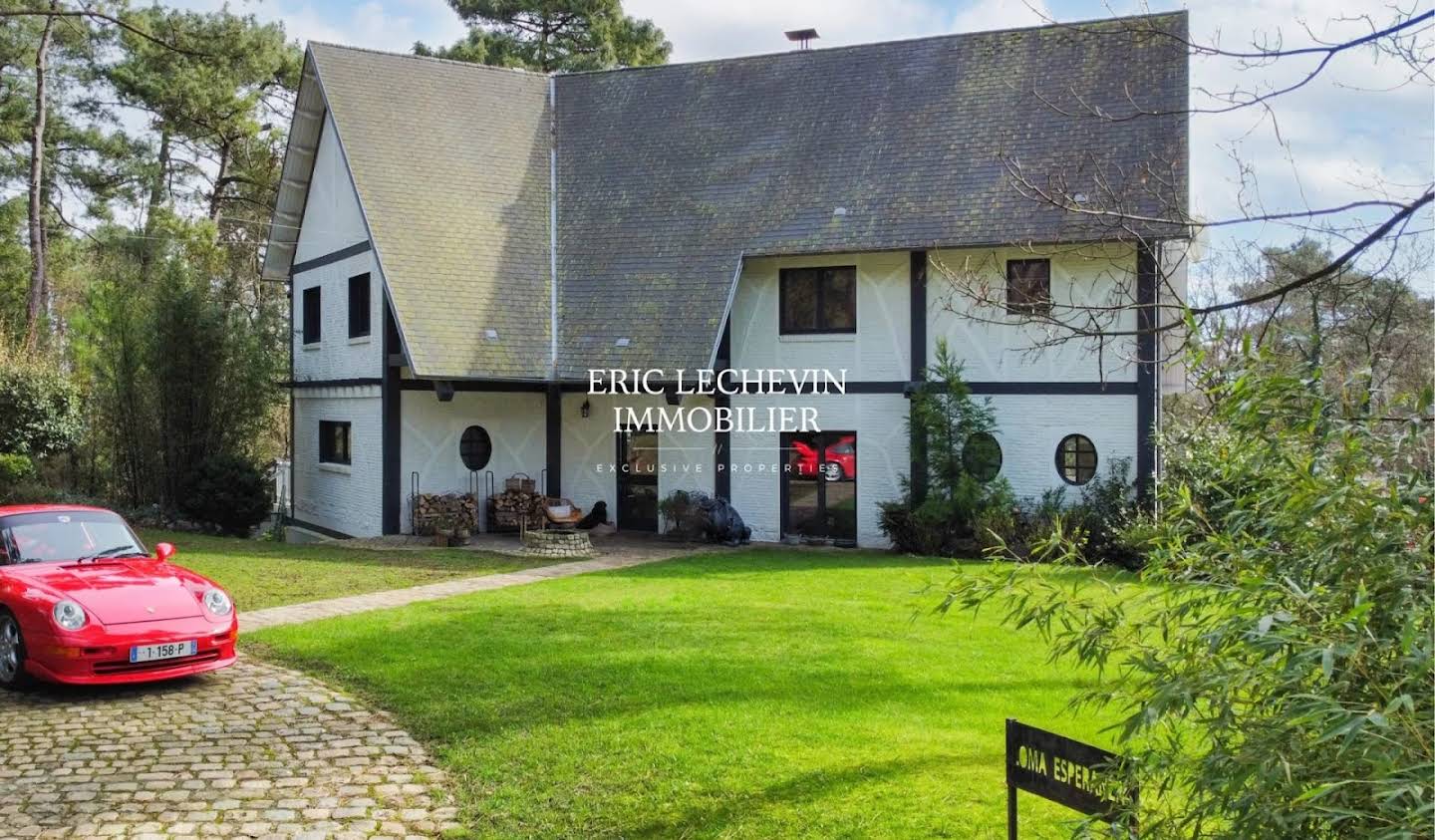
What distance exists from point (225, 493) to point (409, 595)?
850 cm

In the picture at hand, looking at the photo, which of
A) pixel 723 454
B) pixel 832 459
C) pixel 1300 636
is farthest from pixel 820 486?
pixel 1300 636

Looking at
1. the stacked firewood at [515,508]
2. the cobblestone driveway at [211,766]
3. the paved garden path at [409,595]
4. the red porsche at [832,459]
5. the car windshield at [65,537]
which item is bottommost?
the cobblestone driveway at [211,766]

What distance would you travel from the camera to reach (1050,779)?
14.4 ft

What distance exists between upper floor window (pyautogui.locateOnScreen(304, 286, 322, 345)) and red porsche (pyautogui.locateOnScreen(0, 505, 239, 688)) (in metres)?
12.7

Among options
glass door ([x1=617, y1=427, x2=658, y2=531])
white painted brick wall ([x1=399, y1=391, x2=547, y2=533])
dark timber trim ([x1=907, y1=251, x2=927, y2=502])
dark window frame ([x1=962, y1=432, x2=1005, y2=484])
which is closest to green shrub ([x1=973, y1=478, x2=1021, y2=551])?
dark window frame ([x1=962, y1=432, x2=1005, y2=484])

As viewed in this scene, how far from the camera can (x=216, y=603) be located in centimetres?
877

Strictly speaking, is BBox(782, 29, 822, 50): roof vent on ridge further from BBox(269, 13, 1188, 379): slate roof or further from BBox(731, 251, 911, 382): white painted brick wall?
BBox(731, 251, 911, 382): white painted brick wall

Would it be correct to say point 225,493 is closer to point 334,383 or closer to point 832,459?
point 334,383

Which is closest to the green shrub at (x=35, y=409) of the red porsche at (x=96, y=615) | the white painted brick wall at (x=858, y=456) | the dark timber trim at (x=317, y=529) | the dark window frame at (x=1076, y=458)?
the dark timber trim at (x=317, y=529)

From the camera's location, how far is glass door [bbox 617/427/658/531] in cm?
1970

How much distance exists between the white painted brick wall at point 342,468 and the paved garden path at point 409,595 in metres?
4.92

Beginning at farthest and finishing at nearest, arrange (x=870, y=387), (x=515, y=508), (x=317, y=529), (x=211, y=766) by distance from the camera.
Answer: (x=317, y=529) → (x=515, y=508) → (x=870, y=387) → (x=211, y=766)

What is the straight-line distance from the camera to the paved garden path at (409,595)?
11.5 metres

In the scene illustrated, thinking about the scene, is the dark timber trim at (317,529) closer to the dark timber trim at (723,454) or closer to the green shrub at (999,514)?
the dark timber trim at (723,454)
